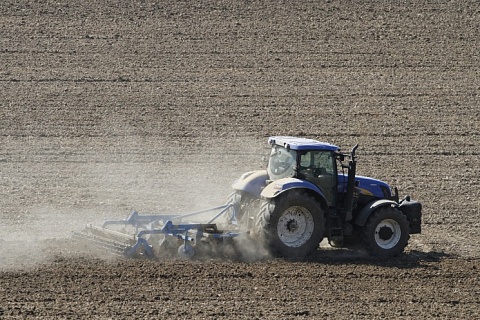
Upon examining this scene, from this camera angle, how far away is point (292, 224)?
1424cm

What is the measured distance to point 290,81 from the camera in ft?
86.1

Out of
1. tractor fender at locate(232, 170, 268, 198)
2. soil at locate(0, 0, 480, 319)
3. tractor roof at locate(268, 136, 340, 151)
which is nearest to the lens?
soil at locate(0, 0, 480, 319)

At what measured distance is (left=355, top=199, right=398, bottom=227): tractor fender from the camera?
14641mm

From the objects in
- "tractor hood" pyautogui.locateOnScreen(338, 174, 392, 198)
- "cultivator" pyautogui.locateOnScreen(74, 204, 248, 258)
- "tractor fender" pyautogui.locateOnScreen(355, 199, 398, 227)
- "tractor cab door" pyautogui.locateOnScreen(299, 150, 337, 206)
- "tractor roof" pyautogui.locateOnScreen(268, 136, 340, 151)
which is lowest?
"cultivator" pyautogui.locateOnScreen(74, 204, 248, 258)

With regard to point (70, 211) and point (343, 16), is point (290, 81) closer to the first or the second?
point (343, 16)

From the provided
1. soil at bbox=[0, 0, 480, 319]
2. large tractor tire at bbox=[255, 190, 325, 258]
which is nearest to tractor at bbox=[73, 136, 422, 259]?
large tractor tire at bbox=[255, 190, 325, 258]

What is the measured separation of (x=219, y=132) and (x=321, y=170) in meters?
8.39

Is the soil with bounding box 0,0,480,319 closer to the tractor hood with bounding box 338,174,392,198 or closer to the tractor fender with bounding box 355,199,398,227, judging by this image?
the tractor fender with bounding box 355,199,398,227

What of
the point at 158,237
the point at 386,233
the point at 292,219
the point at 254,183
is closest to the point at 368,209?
the point at 386,233

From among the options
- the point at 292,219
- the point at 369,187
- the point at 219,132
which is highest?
the point at 219,132

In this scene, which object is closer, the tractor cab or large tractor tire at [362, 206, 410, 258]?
the tractor cab

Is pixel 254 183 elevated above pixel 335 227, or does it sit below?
above

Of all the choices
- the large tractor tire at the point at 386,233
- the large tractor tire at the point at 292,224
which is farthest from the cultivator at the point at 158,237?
the large tractor tire at the point at 386,233

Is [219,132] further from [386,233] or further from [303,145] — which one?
[386,233]
